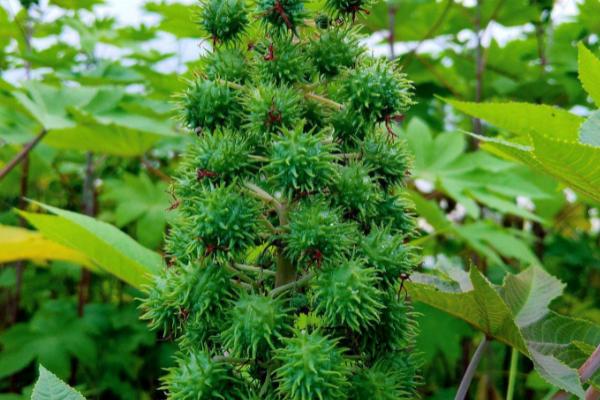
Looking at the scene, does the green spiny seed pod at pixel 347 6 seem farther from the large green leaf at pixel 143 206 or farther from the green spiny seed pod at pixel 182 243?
the large green leaf at pixel 143 206

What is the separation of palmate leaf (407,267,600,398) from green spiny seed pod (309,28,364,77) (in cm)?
42

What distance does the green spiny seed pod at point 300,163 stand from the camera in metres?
0.97

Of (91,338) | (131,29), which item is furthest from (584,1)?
(91,338)

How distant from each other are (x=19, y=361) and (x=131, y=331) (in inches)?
18.2

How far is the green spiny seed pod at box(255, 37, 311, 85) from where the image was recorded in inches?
41.5

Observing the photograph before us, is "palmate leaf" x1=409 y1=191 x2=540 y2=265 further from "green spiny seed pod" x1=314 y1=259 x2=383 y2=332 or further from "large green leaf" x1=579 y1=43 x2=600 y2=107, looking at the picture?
"green spiny seed pod" x1=314 y1=259 x2=383 y2=332

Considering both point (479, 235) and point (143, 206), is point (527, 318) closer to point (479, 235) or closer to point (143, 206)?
point (479, 235)

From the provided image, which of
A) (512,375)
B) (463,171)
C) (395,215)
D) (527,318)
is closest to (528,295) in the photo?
(527,318)

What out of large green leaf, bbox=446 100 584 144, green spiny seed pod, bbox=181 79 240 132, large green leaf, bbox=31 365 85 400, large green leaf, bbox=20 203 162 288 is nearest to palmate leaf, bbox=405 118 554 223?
large green leaf, bbox=446 100 584 144

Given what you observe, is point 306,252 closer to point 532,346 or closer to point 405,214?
point 405,214

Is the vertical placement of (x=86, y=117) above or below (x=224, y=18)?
below

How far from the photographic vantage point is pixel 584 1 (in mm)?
3578

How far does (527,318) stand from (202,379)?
79cm

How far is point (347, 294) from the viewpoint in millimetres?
931
